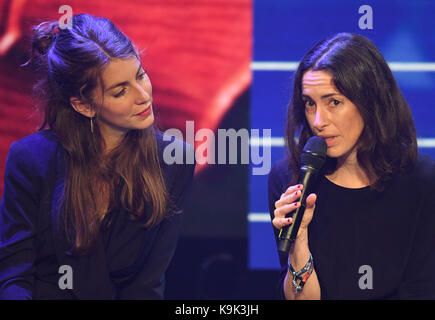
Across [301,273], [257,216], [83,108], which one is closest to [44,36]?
[83,108]

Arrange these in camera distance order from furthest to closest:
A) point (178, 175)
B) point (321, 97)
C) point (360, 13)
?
point (360, 13), point (178, 175), point (321, 97)

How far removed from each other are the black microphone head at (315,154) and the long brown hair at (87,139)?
546 mm

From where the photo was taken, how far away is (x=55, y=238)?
1.94 meters

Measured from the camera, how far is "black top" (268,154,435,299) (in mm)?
1990

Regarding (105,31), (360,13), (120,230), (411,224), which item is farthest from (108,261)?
(360,13)

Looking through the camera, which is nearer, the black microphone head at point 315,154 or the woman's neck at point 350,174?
the black microphone head at point 315,154

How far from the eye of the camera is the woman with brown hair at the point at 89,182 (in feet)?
6.32

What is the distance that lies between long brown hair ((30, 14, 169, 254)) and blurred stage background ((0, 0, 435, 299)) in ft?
2.82

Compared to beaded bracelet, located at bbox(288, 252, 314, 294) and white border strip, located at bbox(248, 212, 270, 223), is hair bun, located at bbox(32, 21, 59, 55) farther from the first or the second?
white border strip, located at bbox(248, 212, 270, 223)

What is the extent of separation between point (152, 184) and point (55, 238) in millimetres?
367

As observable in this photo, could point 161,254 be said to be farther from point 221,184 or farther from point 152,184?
point 221,184

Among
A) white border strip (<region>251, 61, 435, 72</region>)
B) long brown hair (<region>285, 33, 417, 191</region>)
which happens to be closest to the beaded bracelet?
long brown hair (<region>285, 33, 417, 191</region>)

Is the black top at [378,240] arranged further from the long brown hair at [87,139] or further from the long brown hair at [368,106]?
the long brown hair at [87,139]

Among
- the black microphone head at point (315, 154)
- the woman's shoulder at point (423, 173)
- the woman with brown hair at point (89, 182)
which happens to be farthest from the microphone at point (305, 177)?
the woman with brown hair at point (89, 182)
